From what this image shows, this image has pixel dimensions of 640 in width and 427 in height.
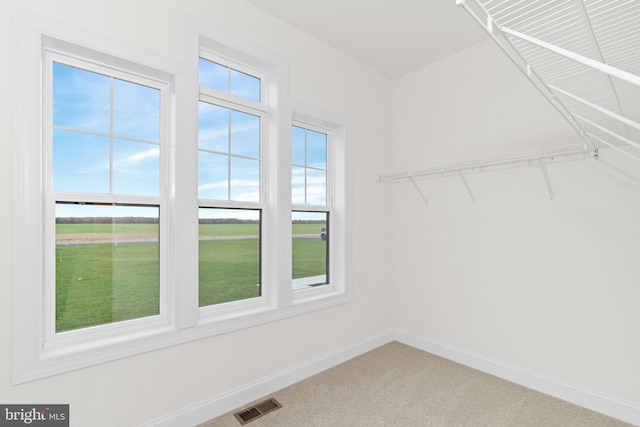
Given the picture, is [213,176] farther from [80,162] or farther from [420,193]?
[420,193]

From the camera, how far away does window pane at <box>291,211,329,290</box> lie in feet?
9.11

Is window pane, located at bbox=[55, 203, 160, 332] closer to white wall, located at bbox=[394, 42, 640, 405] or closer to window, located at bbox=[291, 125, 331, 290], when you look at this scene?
window, located at bbox=[291, 125, 331, 290]

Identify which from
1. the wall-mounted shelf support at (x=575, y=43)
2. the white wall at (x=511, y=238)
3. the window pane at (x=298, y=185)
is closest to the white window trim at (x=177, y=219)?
the window pane at (x=298, y=185)

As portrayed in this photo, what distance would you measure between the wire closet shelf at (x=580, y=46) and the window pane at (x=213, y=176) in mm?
1758

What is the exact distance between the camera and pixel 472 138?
2826 millimetres

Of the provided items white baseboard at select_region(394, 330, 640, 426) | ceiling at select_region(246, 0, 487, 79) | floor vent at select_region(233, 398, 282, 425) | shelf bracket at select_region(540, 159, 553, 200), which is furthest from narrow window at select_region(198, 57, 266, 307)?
Answer: shelf bracket at select_region(540, 159, 553, 200)

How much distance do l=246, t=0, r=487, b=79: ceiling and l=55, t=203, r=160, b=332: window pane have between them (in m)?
1.78

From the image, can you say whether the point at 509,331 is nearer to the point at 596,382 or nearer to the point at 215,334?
the point at 596,382

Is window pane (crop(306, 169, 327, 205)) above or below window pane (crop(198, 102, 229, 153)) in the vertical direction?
below

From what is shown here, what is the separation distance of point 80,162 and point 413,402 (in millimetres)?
2650

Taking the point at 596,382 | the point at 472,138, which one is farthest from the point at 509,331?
the point at 472,138

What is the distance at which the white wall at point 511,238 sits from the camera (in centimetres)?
212

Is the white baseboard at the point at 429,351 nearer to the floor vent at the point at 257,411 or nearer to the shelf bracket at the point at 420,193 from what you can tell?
the floor vent at the point at 257,411

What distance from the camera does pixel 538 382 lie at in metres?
2.40
